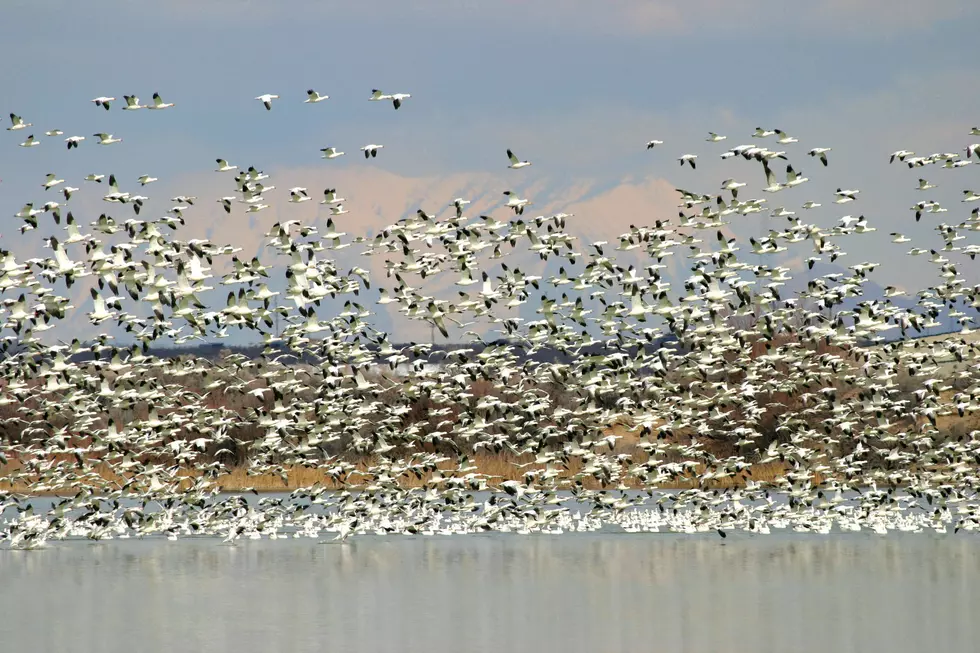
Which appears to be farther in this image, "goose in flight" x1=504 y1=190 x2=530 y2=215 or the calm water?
"goose in flight" x1=504 y1=190 x2=530 y2=215

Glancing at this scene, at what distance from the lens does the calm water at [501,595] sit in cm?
2719

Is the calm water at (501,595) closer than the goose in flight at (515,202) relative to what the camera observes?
Yes

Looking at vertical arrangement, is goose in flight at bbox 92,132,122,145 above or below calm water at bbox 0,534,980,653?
above

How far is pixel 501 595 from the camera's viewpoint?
3241 cm

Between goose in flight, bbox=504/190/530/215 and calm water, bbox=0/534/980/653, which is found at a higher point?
goose in flight, bbox=504/190/530/215

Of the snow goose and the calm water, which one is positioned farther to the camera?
the snow goose

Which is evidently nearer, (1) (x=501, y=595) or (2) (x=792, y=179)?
(1) (x=501, y=595)

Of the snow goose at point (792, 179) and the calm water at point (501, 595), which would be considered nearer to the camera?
the calm water at point (501, 595)

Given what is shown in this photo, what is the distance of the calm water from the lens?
2719 cm

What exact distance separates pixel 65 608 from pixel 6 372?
15.4 m

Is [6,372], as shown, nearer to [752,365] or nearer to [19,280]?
[19,280]

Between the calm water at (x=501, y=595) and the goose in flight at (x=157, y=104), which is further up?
the goose in flight at (x=157, y=104)

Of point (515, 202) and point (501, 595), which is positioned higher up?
point (515, 202)

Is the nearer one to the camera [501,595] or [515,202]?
[501,595]
